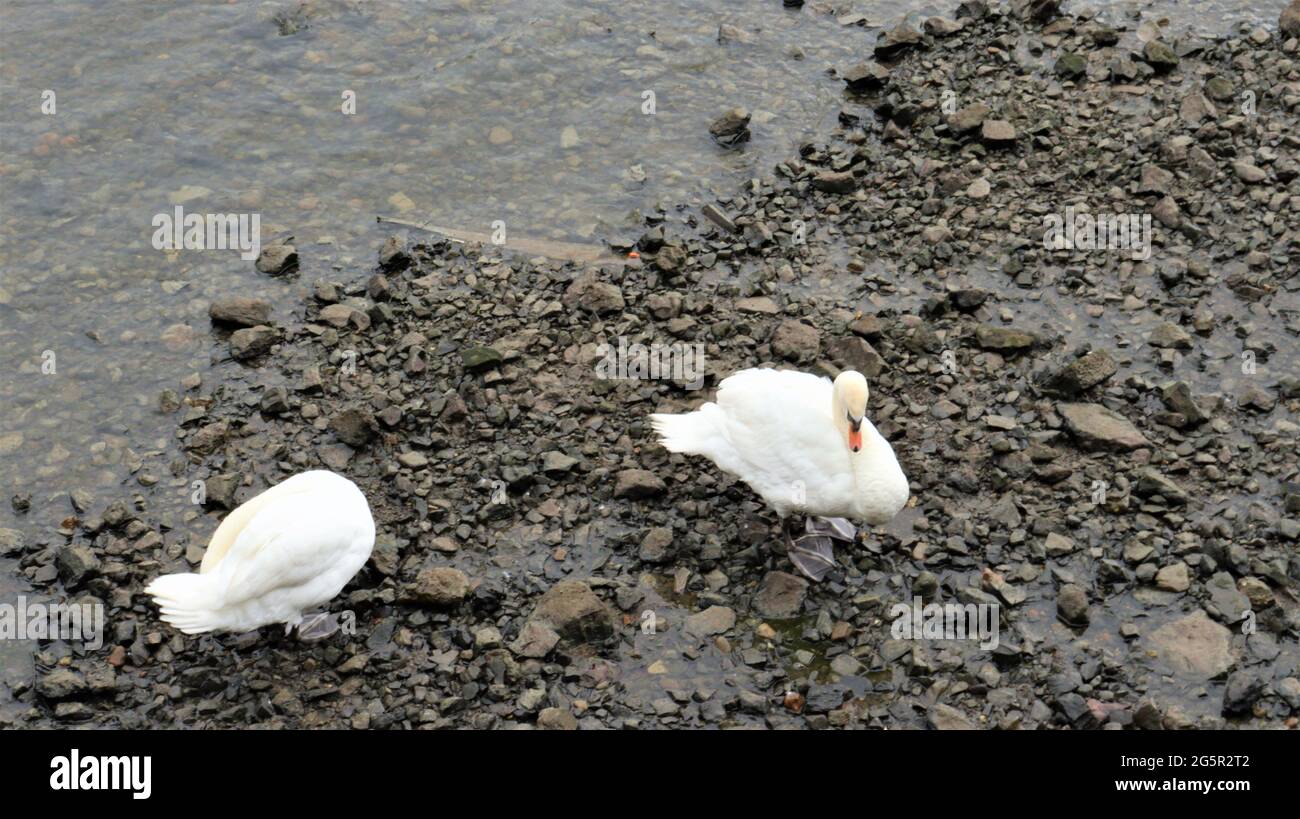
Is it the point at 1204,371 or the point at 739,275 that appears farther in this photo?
the point at 739,275

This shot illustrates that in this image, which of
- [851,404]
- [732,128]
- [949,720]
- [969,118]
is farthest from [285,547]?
[969,118]

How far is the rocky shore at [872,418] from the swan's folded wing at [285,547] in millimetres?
548

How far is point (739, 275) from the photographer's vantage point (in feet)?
34.2

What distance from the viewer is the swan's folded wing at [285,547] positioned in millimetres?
7207

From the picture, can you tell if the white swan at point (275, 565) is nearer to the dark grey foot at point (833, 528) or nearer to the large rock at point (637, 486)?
the large rock at point (637, 486)

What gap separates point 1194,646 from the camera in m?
7.32

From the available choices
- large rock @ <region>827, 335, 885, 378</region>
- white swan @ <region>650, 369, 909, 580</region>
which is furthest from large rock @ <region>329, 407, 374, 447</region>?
large rock @ <region>827, 335, 885, 378</region>

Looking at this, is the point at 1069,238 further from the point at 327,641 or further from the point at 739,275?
the point at 327,641

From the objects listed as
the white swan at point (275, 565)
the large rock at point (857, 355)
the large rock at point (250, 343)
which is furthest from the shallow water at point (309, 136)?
the large rock at point (857, 355)

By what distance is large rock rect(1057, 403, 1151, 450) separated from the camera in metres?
8.57

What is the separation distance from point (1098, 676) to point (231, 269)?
760 cm

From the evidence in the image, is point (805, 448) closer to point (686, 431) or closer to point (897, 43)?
point (686, 431)

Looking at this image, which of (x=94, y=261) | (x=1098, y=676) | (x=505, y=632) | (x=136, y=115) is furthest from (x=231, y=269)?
(x=1098, y=676)

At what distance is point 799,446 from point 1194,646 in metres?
2.54
